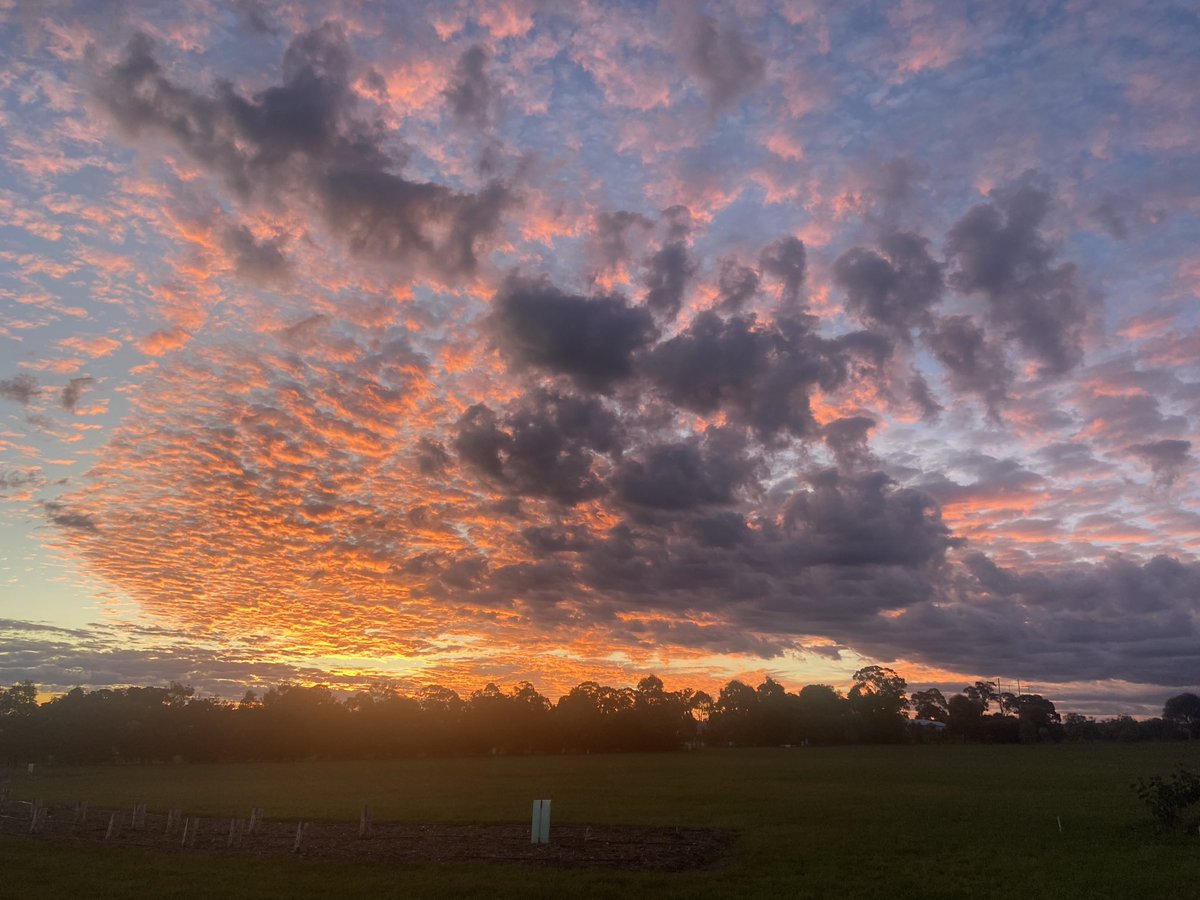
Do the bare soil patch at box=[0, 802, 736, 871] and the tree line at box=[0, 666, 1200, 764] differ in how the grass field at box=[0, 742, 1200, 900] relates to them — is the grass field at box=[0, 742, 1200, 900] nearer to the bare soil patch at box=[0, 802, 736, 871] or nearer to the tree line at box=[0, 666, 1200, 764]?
the bare soil patch at box=[0, 802, 736, 871]

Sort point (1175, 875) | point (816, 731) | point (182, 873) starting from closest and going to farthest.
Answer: point (1175, 875) < point (182, 873) < point (816, 731)

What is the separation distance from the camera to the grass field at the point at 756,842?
86.2 feet

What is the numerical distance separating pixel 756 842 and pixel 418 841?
16.6 meters

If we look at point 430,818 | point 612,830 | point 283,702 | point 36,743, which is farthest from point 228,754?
point 612,830

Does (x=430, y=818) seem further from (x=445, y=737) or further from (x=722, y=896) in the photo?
(x=445, y=737)

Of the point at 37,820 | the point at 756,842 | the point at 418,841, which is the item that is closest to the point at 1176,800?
the point at 756,842

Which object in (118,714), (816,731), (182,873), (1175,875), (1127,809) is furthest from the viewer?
(816,731)

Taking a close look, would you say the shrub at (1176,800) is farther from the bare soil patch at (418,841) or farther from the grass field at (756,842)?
the bare soil patch at (418,841)

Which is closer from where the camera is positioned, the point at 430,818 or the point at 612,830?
the point at 612,830

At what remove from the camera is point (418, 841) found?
3778 cm

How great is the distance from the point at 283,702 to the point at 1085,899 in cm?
16025

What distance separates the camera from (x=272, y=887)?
2689 cm

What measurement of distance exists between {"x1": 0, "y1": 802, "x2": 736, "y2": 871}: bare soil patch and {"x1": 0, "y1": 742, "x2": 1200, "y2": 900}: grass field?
6.36ft

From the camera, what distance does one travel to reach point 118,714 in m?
139
